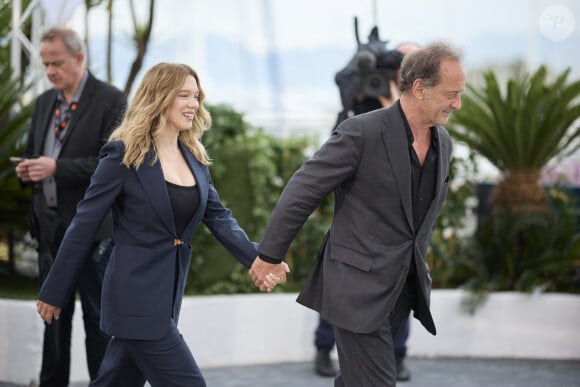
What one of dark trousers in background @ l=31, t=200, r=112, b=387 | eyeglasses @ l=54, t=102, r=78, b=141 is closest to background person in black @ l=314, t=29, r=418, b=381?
dark trousers in background @ l=31, t=200, r=112, b=387

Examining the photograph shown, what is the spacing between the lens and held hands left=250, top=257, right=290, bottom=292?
388 cm

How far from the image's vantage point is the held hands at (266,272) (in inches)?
153

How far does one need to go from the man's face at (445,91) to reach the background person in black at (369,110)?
215 centimetres

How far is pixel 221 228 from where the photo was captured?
4199 millimetres

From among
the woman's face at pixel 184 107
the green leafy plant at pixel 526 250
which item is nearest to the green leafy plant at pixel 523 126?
the green leafy plant at pixel 526 250

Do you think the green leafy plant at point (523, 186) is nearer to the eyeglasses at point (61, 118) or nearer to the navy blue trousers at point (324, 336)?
the navy blue trousers at point (324, 336)

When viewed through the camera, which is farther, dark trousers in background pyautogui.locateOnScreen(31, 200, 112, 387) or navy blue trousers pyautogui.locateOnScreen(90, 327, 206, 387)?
dark trousers in background pyautogui.locateOnScreen(31, 200, 112, 387)

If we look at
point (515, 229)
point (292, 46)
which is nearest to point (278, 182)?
point (515, 229)

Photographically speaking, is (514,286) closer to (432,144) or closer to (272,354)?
(272,354)

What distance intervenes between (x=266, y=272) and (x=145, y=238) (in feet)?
1.72

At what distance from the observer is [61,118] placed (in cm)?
520

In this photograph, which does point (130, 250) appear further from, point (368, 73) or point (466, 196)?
point (466, 196)

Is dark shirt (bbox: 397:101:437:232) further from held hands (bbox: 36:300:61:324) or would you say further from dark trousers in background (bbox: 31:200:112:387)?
dark trousers in background (bbox: 31:200:112:387)

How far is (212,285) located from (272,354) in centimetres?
74
